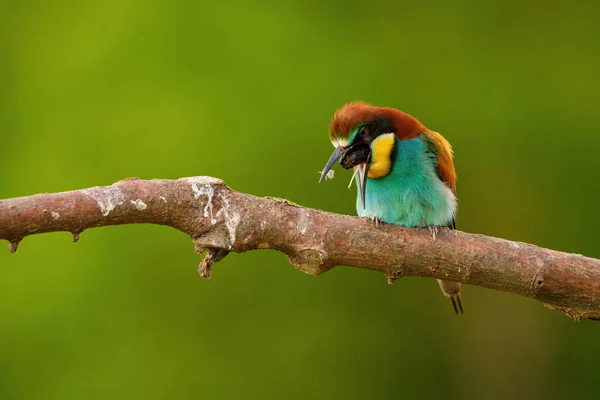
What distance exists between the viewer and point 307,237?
2188mm

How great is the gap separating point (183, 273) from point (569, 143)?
2055 millimetres

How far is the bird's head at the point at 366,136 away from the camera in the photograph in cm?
264

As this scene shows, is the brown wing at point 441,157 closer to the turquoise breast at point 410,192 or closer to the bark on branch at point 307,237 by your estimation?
the turquoise breast at point 410,192

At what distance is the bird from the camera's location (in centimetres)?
265

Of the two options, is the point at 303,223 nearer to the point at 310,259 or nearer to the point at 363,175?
the point at 310,259

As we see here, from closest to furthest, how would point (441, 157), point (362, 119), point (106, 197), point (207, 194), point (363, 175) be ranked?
point (106, 197)
point (207, 194)
point (362, 119)
point (363, 175)
point (441, 157)

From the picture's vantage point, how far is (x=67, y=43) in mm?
4273

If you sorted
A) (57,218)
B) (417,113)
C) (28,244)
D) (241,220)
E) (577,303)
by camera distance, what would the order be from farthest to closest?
(417,113) < (28,244) < (577,303) < (241,220) < (57,218)

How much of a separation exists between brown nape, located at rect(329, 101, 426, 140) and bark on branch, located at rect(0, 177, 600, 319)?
1.36 ft

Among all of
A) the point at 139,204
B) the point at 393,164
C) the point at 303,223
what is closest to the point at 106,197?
the point at 139,204

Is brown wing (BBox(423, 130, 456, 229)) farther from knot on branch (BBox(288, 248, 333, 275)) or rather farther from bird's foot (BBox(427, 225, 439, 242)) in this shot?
knot on branch (BBox(288, 248, 333, 275))

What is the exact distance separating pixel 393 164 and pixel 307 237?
27.1 inches

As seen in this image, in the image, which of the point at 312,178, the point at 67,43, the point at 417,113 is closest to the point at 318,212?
the point at 312,178

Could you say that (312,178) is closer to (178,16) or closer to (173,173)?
(173,173)
